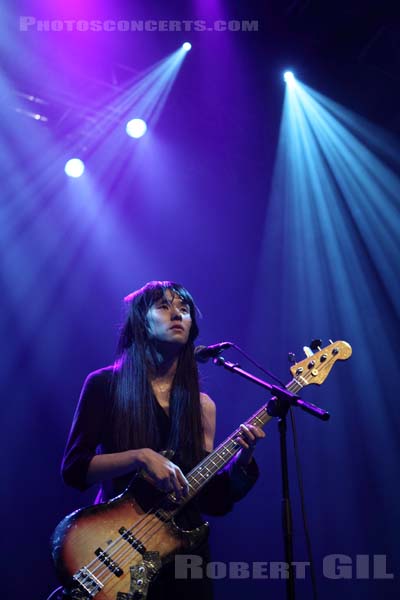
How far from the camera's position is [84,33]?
16.2 feet

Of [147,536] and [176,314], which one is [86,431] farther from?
[176,314]

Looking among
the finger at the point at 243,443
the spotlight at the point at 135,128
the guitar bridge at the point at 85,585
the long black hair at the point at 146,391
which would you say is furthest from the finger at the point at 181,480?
the spotlight at the point at 135,128

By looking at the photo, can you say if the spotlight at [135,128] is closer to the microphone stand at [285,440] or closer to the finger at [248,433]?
the microphone stand at [285,440]

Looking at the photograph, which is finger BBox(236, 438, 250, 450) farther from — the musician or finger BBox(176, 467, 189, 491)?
finger BBox(176, 467, 189, 491)

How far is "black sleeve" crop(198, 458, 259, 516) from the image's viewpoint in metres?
2.71

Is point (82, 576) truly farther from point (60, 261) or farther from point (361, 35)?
point (361, 35)

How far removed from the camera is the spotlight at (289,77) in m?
5.54

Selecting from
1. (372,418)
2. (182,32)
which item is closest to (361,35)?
(182,32)

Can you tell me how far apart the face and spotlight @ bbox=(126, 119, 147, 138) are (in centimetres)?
306
